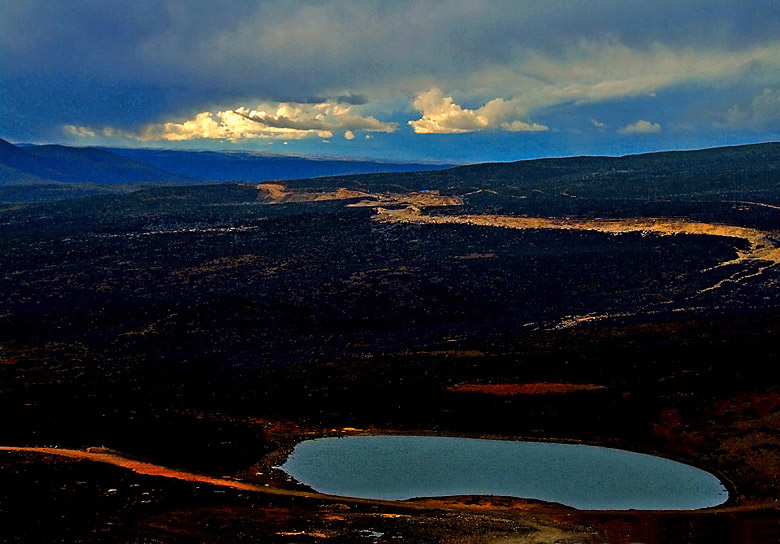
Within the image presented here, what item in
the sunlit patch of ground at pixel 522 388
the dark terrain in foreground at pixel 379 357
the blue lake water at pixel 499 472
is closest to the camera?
the dark terrain in foreground at pixel 379 357

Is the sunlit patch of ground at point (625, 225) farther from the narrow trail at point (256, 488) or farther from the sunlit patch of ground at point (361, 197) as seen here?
the narrow trail at point (256, 488)

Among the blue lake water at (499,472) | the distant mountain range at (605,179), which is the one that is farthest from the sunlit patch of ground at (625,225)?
the blue lake water at (499,472)

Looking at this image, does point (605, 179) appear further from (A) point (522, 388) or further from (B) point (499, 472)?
(B) point (499, 472)

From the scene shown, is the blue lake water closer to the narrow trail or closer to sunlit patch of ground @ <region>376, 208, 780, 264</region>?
the narrow trail

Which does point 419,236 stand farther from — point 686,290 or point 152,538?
point 152,538

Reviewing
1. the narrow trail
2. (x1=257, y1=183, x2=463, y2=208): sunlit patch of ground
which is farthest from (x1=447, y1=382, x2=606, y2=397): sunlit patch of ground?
(x1=257, y1=183, x2=463, y2=208): sunlit patch of ground

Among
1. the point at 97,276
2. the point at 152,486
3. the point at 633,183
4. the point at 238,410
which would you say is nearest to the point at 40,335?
the point at 97,276
